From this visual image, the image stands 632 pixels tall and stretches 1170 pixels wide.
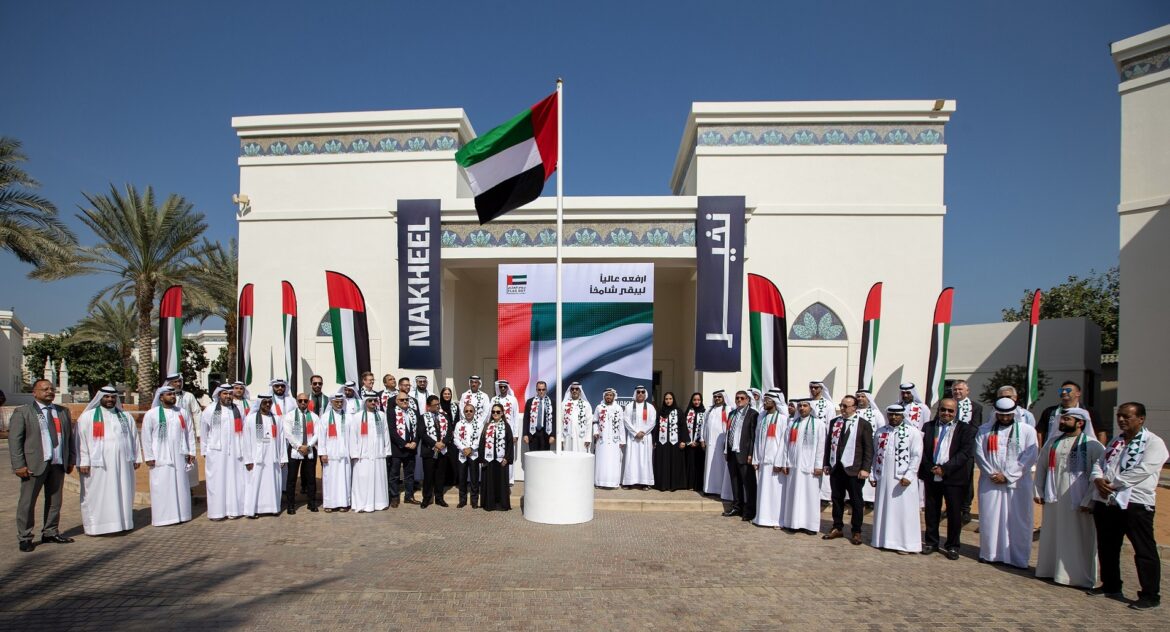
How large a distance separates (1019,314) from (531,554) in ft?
116

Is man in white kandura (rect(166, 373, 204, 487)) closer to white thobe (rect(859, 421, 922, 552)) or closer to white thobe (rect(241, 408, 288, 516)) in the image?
white thobe (rect(241, 408, 288, 516))

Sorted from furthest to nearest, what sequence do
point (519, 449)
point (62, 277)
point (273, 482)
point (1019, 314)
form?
point (1019, 314)
point (62, 277)
point (519, 449)
point (273, 482)

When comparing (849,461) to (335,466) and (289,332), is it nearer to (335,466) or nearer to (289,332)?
(335,466)

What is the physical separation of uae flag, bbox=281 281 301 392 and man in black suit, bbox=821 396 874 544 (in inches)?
384

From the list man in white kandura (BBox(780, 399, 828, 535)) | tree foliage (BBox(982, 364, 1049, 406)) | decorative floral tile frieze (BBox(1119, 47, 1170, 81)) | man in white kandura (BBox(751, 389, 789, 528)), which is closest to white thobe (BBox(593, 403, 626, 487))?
man in white kandura (BBox(751, 389, 789, 528))

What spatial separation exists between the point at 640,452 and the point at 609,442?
525 mm

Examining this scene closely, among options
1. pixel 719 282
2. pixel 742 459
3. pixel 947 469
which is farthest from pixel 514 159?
pixel 947 469

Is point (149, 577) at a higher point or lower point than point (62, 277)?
lower

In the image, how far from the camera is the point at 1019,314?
34.2m

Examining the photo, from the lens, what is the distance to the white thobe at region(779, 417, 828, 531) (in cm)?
824

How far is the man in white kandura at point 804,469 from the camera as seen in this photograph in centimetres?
824

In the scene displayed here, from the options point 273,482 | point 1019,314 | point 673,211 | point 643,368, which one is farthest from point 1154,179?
point 1019,314

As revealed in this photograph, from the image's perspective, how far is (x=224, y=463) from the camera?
8633 millimetres

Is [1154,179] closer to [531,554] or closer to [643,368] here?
[643,368]
